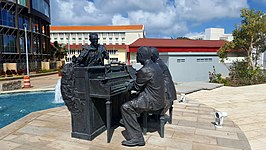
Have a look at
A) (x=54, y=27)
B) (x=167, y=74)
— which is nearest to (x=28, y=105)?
(x=167, y=74)

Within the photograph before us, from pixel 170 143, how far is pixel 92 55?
8.43 feet

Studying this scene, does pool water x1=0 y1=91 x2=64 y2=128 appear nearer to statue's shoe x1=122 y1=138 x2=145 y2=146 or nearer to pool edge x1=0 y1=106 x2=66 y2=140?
pool edge x1=0 y1=106 x2=66 y2=140

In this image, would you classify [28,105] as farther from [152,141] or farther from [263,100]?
[263,100]

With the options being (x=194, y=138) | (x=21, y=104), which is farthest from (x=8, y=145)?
(x=21, y=104)

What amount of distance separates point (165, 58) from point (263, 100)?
22.4ft

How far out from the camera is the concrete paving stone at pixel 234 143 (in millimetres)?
3260

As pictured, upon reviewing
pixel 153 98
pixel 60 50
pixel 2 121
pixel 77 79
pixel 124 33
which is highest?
pixel 124 33

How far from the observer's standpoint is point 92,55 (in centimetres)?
439

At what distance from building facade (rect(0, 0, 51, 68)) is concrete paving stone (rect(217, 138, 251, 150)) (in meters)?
20.2

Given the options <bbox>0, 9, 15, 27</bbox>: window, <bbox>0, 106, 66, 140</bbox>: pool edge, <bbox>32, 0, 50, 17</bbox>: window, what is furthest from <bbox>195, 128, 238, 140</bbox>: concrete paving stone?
<bbox>32, 0, 50, 17</bbox>: window

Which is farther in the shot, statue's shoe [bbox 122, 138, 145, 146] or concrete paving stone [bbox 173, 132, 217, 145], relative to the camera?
concrete paving stone [bbox 173, 132, 217, 145]

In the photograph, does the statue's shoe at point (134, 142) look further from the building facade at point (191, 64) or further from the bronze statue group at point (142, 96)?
the building facade at point (191, 64)

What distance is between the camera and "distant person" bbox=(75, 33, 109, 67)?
4246mm

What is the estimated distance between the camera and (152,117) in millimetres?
4664
